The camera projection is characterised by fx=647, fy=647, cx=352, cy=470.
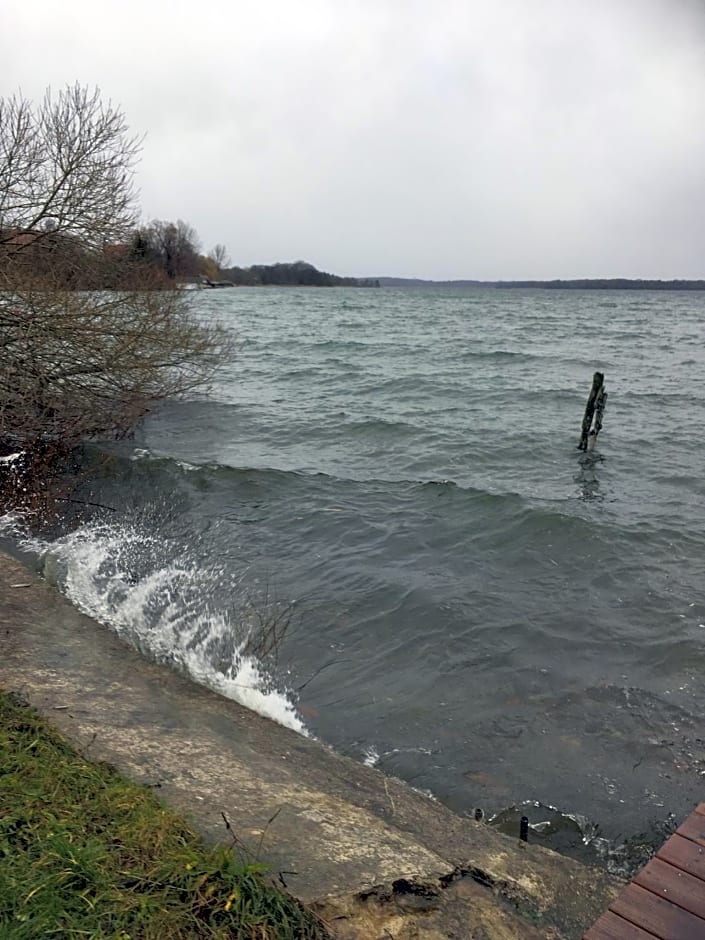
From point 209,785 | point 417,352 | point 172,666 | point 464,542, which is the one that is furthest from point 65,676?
point 417,352

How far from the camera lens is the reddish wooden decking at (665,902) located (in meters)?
2.80

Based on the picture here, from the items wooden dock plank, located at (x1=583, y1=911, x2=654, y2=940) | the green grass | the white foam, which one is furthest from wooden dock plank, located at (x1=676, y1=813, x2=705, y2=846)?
the white foam

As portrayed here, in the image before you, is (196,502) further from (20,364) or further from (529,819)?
(529,819)

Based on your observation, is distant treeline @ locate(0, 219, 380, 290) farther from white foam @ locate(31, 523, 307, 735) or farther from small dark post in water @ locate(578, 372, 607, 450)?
small dark post in water @ locate(578, 372, 607, 450)

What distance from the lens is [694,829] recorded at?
3.44 meters

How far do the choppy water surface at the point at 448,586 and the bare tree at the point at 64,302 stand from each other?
148cm

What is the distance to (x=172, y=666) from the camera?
228 inches

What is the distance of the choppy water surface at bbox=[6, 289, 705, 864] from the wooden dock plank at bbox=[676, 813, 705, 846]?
1.17 metres

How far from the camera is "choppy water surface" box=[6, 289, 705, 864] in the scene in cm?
536

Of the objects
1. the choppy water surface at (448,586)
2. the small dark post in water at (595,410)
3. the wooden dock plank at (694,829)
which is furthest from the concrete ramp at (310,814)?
the small dark post in water at (595,410)

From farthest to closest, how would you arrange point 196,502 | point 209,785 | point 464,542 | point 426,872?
point 196,502, point 464,542, point 209,785, point 426,872

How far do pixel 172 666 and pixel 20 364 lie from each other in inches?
261

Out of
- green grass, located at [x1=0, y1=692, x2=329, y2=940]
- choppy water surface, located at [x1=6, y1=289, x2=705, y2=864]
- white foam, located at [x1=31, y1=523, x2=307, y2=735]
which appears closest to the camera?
green grass, located at [x1=0, y1=692, x2=329, y2=940]

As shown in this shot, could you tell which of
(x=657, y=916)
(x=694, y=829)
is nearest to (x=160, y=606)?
(x=694, y=829)
